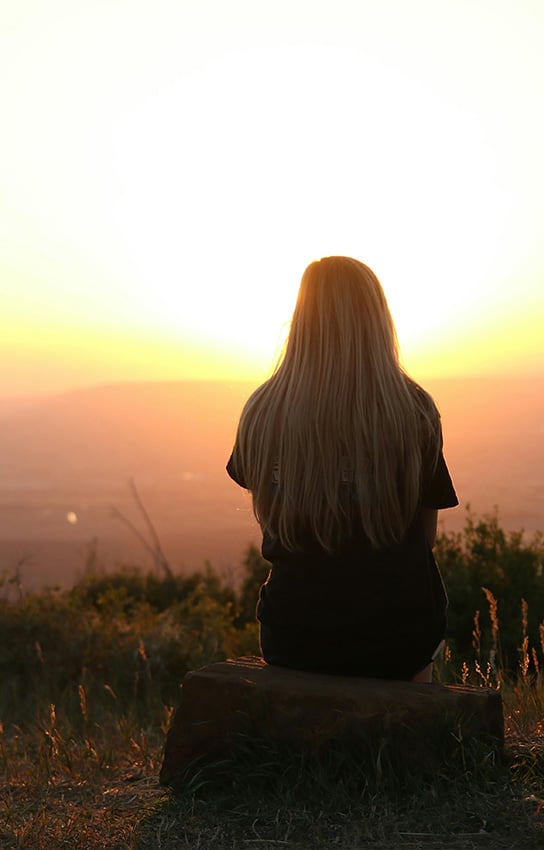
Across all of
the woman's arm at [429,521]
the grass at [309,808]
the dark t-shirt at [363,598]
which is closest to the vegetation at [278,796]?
the grass at [309,808]

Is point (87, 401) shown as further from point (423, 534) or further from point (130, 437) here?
point (423, 534)

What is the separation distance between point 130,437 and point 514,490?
34.5 m

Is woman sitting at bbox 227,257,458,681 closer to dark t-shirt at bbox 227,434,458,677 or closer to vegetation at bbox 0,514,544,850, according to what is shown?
dark t-shirt at bbox 227,434,458,677

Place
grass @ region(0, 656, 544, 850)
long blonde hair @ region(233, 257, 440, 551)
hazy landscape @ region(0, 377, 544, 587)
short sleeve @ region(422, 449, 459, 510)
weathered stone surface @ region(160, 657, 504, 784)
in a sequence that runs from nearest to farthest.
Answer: grass @ region(0, 656, 544, 850)
weathered stone surface @ region(160, 657, 504, 784)
long blonde hair @ region(233, 257, 440, 551)
short sleeve @ region(422, 449, 459, 510)
hazy landscape @ region(0, 377, 544, 587)

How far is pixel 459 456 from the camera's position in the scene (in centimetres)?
3656

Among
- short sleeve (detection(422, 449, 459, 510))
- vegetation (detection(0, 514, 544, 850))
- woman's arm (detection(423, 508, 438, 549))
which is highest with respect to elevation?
short sleeve (detection(422, 449, 459, 510))

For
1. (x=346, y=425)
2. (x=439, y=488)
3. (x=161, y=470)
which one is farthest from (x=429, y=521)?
(x=161, y=470)

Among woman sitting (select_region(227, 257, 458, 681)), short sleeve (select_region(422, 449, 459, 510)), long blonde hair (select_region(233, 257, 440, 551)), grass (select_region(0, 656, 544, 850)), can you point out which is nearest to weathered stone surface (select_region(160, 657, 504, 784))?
grass (select_region(0, 656, 544, 850))

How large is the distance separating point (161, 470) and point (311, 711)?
184 feet

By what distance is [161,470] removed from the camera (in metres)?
58.9

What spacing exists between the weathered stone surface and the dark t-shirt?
13 cm

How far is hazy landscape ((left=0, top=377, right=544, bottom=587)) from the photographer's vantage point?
30.9m

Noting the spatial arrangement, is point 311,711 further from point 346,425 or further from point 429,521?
point 346,425

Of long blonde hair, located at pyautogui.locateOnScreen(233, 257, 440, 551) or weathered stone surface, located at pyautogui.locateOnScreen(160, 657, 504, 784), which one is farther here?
long blonde hair, located at pyautogui.locateOnScreen(233, 257, 440, 551)
